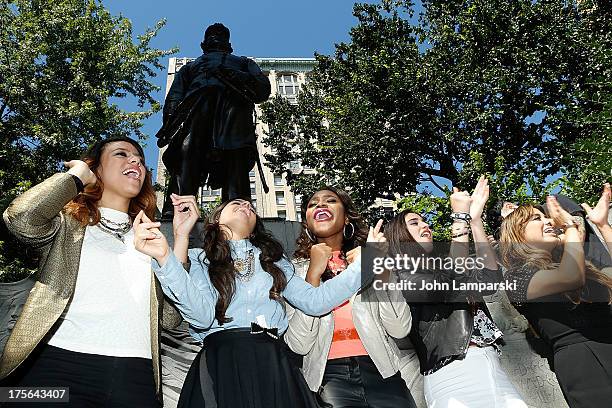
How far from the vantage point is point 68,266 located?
266 centimetres

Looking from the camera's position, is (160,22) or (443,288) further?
(160,22)

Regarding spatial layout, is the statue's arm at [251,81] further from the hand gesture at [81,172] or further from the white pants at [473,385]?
the white pants at [473,385]

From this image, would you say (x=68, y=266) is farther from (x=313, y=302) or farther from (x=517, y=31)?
(x=517, y=31)

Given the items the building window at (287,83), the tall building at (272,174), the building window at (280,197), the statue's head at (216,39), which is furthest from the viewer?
the building window at (287,83)

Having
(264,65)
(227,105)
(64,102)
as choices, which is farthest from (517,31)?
(264,65)

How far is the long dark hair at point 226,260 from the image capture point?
2942 millimetres

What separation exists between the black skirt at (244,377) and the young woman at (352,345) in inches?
13.3

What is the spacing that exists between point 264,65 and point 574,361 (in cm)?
5265

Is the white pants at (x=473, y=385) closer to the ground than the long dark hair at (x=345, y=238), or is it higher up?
closer to the ground

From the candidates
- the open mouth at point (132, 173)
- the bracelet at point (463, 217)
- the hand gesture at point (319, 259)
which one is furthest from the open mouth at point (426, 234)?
the open mouth at point (132, 173)

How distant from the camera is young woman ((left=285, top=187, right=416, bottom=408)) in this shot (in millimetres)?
2939

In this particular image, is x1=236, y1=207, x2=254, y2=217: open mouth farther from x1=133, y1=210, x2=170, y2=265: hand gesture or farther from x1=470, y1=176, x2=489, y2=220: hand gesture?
x1=470, y1=176, x2=489, y2=220: hand gesture

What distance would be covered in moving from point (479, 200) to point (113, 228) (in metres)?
2.35

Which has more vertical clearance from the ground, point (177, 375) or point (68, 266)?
point (68, 266)
